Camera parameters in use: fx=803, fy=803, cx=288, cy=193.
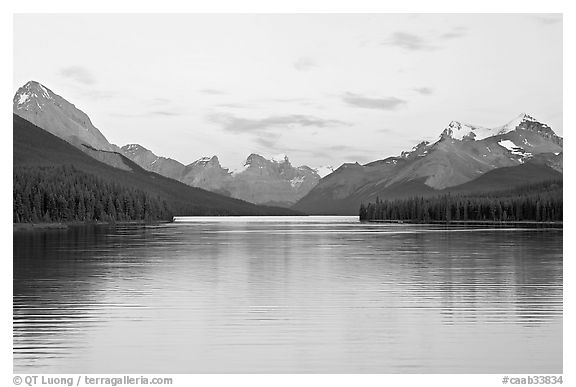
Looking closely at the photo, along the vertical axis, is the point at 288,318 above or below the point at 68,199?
below

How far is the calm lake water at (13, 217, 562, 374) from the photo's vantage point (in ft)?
72.1

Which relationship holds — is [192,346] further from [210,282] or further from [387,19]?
[387,19]

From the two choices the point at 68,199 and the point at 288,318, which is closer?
the point at 288,318

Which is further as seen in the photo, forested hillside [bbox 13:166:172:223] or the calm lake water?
forested hillside [bbox 13:166:172:223]

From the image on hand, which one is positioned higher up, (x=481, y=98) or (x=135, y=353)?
(x=481, y=98)

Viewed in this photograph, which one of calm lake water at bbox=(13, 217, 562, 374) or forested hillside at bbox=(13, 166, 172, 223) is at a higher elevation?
forested hillside at bbox=(13, 166, 172, 223)

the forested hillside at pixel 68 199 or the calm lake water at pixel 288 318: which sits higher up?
the forested hillside at pixel 68 199

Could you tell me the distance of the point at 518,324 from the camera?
2723 centimetres

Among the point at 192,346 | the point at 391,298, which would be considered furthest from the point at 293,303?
the point at 192,346

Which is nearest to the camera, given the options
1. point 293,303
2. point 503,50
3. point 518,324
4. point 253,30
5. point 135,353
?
point 135,353

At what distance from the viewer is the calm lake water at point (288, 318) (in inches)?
866

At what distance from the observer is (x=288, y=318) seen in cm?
2847

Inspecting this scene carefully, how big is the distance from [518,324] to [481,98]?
40.1 m
